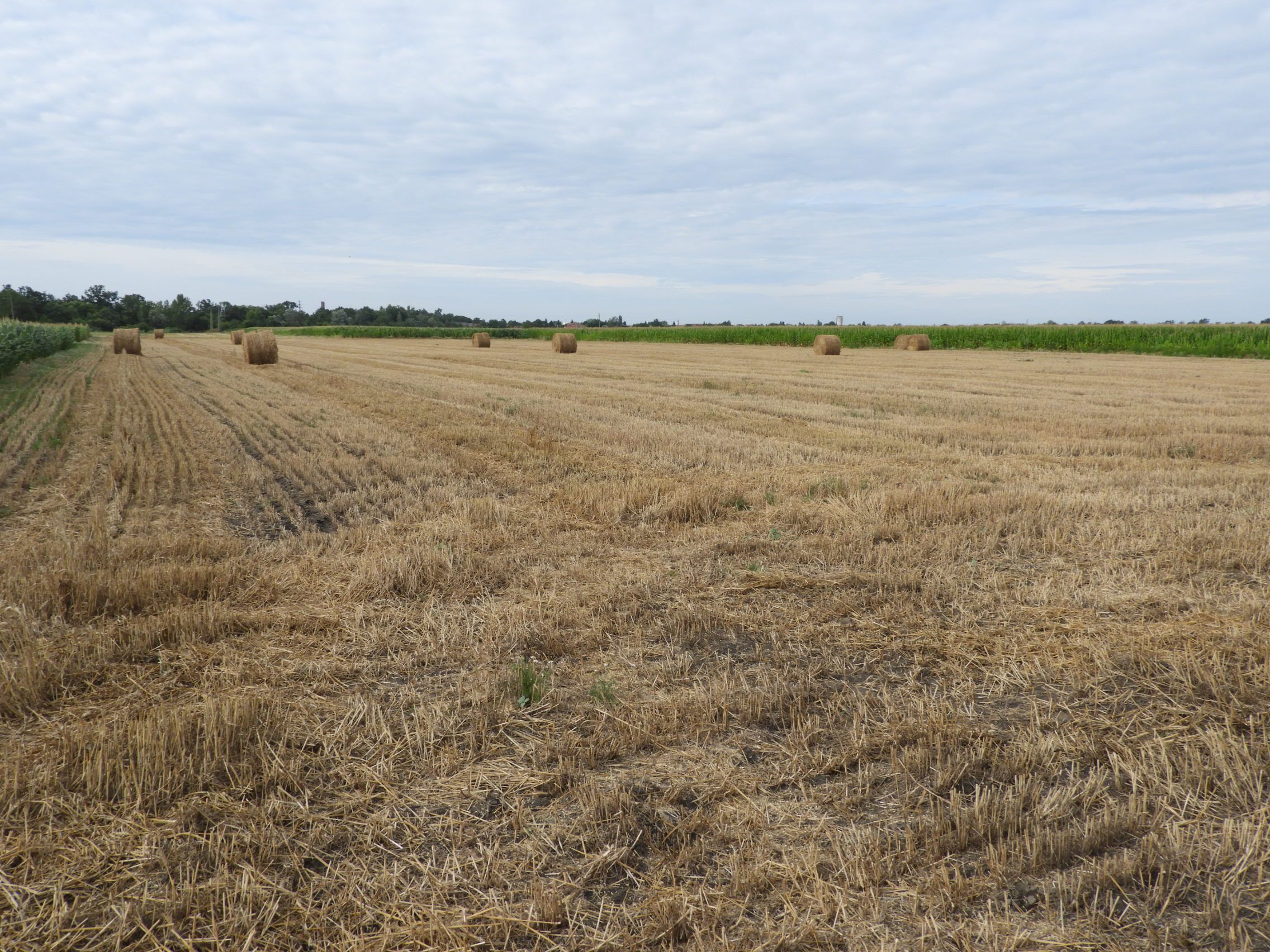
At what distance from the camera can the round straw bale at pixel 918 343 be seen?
1842 inches

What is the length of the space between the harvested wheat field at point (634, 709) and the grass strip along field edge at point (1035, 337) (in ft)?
132

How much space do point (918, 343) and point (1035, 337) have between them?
28.7 feet

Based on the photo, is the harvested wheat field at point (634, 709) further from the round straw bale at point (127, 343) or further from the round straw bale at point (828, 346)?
the round straw bale at point (127, 343)

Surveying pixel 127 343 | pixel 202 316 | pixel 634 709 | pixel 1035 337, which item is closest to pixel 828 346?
pixel 1035 337

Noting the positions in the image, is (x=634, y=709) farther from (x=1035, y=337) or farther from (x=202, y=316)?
(x=202, y=316)

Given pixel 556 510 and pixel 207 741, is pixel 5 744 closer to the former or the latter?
pixel 207 741

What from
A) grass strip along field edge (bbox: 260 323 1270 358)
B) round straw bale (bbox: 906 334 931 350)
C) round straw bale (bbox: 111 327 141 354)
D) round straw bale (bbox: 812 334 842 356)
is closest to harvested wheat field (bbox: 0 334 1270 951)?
round straw bale (bbox: 812 334 842 356)

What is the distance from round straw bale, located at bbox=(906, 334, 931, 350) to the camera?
46.8 metres

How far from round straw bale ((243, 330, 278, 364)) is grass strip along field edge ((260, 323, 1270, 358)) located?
123ft

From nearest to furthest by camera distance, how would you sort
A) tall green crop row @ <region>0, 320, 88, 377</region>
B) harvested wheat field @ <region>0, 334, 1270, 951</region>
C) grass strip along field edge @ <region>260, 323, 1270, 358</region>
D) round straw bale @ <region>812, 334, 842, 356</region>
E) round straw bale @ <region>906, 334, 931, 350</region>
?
1. harvested wheat field @ <region>0, 334, 1270, 951</region>
2. tall green crop row @ <region>0, 320, 88, 377</region>
3. round straw bale @ <region>812, 334, 842, 356</region>
4. grass strip along field edge @ <region>260, 323, 1270, 358</region>
5. round straw bale @ <region>906, 334, 931, 350</region>

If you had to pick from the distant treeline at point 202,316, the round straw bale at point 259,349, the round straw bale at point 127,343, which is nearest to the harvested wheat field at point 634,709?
the round straw bale at point 259,349

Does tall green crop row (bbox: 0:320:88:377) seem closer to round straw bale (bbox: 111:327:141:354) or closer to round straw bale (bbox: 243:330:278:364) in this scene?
round straw bale (bbox: 111:327:141:354)

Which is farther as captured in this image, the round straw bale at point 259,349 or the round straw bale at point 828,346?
the round straw bale at point 828,346

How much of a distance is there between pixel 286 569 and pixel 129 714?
219cm
